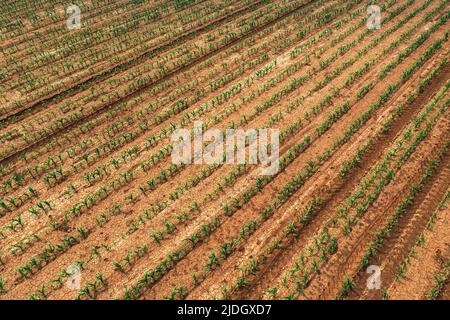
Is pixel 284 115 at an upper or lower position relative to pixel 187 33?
lower

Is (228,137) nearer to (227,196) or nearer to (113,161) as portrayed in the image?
(227,196)

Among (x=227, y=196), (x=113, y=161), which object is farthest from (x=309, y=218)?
(x=113, y=161)

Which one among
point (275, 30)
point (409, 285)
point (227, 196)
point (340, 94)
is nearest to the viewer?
point (409, 285)

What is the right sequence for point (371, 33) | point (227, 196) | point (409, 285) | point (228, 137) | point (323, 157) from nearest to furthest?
point (409, 285), point (227, 196), point (323, 157), point (228, 137), point (371, 33)

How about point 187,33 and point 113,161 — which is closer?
point 113,161

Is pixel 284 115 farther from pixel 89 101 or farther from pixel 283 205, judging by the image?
pixel 89 101

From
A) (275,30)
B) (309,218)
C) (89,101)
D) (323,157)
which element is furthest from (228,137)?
(275,30)

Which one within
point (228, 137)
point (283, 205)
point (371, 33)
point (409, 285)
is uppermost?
point (371, 33)
